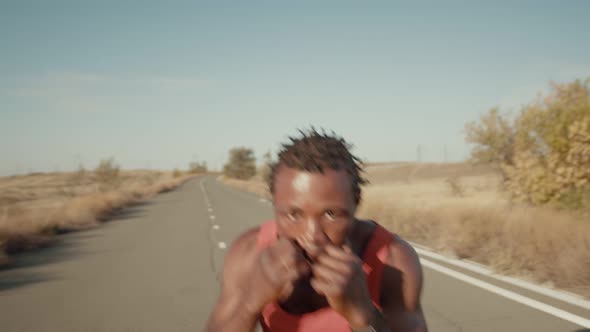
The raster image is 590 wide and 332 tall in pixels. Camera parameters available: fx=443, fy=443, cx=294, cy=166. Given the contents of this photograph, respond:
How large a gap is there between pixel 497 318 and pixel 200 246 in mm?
6859

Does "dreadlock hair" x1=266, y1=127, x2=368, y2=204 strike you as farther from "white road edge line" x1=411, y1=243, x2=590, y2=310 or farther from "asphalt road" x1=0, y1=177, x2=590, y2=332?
"white road edge line" x1=411, y1=243, x2=590, y2=310

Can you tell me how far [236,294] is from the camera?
4.90 ft

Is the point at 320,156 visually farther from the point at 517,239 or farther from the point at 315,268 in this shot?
the point at 517,239

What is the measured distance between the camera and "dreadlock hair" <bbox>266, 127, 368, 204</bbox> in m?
1.35

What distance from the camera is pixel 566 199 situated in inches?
387

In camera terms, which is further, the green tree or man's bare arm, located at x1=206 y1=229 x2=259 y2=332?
the green tree

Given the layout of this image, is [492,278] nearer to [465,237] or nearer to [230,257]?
[465,237]

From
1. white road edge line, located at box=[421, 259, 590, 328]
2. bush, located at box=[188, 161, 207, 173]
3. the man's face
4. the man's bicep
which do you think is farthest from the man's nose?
bush, located at box=[188, 161, 207, 173]

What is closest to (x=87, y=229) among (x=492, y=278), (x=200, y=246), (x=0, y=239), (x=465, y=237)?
(x=0, y=239)

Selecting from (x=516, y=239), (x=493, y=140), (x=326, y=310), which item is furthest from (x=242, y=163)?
(x=326, y=310)

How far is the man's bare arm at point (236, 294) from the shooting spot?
52.0 inches

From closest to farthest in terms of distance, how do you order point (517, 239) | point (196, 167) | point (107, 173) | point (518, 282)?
point (518, 282) < point (517, 239) < point (107, 173) < point (196, 167)

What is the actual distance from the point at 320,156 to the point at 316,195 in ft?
0.45

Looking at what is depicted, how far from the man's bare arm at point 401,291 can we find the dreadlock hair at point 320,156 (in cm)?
27
